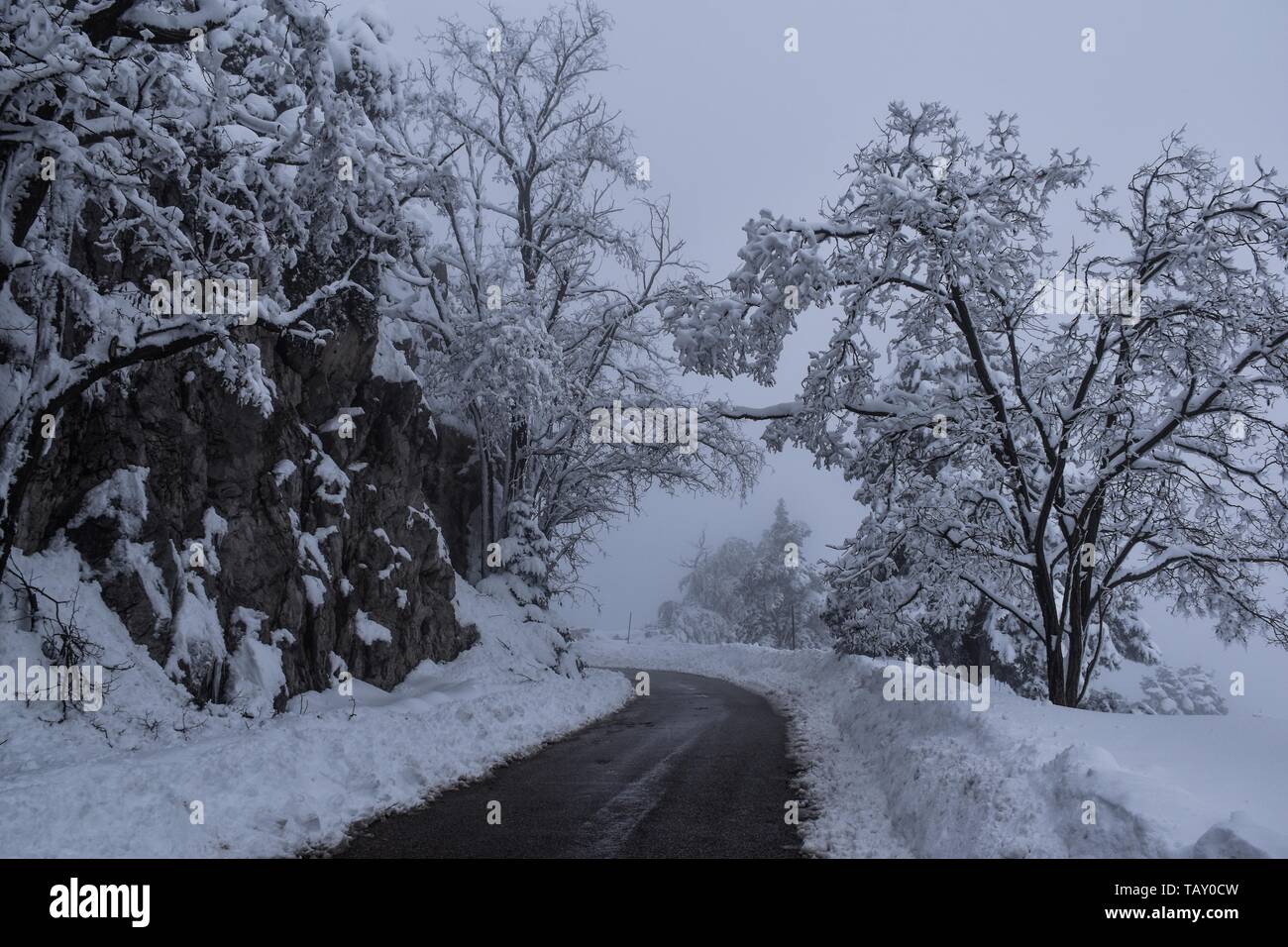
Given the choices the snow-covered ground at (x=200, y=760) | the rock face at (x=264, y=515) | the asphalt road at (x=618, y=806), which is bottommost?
the asphalt road at (x=618, y=806)

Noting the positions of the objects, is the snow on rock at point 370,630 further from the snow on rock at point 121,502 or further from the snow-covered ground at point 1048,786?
the snow-covered ground at point 1048,786

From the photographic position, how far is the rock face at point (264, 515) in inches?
386

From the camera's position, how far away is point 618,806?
864 cm

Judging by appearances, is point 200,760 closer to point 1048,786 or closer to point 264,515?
point 264,515

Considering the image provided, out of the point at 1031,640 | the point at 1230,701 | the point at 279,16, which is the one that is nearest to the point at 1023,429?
the point at 279,16

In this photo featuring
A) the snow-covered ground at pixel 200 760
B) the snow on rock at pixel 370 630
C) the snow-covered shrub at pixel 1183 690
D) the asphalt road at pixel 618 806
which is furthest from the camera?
the snow-covered shrub at pixel 1183 690

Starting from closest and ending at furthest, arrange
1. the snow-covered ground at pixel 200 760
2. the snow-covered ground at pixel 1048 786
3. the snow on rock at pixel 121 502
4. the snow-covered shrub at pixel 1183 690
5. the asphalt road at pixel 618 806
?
the snow-covered ground at pixel 1048 786 < the snow-covered ground at pixel 200 760 < the asphalt road at pixel 618 806 < the snow on rock at pixel 121 502 < the snow-covered shrub at pixel 1183 690

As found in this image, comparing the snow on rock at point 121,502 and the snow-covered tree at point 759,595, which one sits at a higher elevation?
the snow on rock at point 121,502

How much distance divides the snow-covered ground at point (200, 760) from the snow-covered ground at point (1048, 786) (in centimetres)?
461

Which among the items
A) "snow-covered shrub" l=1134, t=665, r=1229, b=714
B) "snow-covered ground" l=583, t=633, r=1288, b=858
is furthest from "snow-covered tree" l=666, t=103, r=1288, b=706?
"snow-covered shrub" l=1134, t=665, r=1229, b=714

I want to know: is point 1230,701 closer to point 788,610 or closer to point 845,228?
point 788,610

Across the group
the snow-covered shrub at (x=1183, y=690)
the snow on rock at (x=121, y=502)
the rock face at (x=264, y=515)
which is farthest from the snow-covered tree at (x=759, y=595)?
the snow on rock at (x=121, y=502)

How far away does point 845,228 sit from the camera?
10945mm

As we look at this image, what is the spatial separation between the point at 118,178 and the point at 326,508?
24.0 feet
